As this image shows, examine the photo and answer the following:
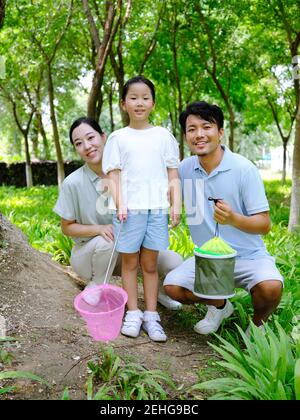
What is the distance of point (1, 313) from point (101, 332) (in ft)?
2.43

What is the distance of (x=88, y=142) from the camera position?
10.3 ft

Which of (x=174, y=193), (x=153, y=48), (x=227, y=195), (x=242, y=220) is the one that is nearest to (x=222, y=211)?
(x=242, y=220)

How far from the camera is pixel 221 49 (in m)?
10.9

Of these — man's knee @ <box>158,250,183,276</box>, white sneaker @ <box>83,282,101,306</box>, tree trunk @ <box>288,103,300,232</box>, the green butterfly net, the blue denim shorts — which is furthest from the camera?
tree trunk @ <box>288,103,300,232</box>

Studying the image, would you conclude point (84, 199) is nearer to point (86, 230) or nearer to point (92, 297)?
point (86, 230)

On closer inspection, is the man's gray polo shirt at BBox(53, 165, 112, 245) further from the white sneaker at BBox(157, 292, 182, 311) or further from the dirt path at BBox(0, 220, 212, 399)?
the white sneaker at BBox(157, 292, 182, 311)

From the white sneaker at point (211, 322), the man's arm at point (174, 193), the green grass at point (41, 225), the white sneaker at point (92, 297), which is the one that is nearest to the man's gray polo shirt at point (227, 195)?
the man's arm at point (174, 193)

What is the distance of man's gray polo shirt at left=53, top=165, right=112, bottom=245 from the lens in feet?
10.8

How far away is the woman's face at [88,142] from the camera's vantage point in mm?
3160

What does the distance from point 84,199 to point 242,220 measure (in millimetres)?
1125

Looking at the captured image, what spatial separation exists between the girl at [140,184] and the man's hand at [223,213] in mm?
305

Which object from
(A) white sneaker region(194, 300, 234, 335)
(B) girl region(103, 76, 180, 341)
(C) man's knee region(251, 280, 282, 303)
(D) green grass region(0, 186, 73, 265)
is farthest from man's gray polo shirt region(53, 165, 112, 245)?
(D) green grass region(0, 186, 73, 265)

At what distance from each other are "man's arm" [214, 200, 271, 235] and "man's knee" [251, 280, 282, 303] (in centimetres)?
31

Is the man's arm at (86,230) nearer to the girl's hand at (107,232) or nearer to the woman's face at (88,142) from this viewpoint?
the girl's hand at (107,232)
